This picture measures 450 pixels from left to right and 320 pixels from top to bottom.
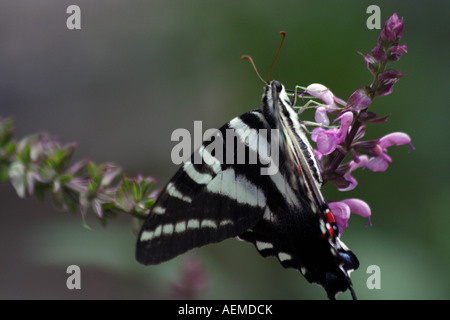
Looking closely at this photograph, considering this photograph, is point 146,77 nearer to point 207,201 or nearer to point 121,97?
point 121,97

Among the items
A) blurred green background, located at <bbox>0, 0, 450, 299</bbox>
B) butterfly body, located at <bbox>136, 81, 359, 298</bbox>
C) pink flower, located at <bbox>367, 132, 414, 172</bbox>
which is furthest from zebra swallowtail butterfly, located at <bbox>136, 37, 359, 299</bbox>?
blurred green background, located at <bbox>0, 0, 450, 299</bbox>

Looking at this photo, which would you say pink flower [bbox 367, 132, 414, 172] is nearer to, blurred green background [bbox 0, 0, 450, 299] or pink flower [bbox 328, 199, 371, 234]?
pink flower [bbox 328, 199, 371, 234]

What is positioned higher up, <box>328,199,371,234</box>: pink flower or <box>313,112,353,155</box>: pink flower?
<box>313,112,353,155</box>: pink flower

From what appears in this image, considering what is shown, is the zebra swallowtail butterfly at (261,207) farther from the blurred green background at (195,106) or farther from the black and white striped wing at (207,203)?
the blurred green background at (195,106)

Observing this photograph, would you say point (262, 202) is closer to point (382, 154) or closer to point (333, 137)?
point (333, 137)

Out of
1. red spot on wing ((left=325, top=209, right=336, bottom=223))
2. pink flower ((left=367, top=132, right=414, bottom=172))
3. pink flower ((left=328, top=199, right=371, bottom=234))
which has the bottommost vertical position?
red spot on wing ((left=325, top=209, right=336, bottom=223))

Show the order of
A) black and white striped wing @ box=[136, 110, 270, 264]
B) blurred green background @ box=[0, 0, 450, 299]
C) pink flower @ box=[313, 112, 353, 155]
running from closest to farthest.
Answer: black and white striped wing @ box=[136, 110, 270, 264]
pink flower @ box=[313, 112, 353, 155]
blurred green background @ box=[0, 0, 450, 299]

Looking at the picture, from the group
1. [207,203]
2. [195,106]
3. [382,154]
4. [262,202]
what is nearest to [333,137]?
[382,154]

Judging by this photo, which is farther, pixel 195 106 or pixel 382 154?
pixel 195 106
